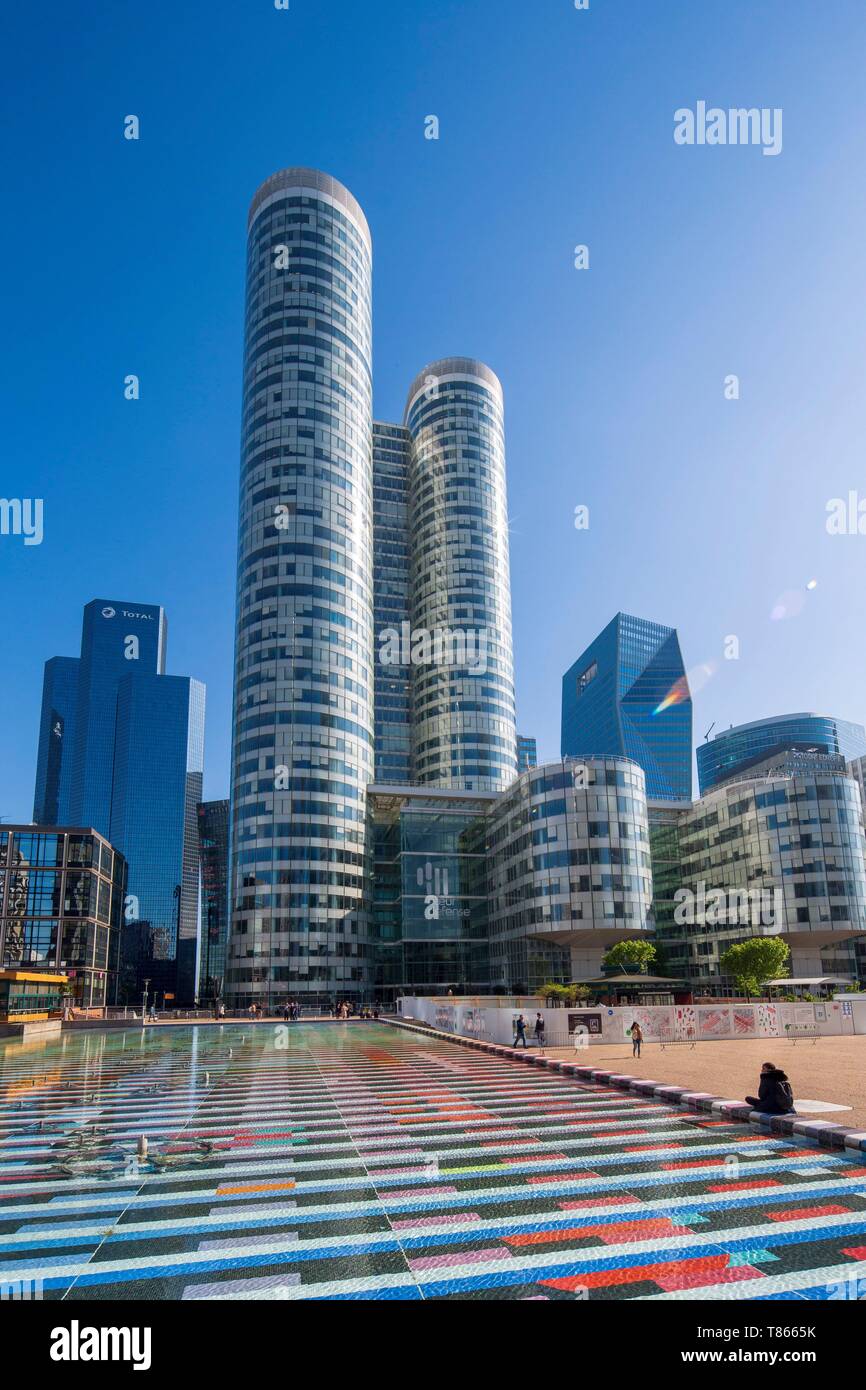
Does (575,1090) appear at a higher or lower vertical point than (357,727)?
lower

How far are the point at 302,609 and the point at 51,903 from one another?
46210mm

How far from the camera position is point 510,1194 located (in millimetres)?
11836

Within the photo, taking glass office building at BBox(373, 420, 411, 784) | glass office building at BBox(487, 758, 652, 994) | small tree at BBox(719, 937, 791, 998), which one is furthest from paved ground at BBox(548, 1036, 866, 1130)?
glass office building at BBox(373, 420, 411, 784)

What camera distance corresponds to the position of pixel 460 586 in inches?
5719

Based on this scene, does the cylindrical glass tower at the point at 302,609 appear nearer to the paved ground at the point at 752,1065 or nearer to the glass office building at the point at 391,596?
the glass office building at the point at 391,596

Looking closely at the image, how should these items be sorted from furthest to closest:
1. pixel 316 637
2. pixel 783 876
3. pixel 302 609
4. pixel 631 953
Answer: pixel 302 609, pixel 316 637, pixel 783 876, pixel 631 953

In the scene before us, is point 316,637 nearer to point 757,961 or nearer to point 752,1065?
point 757,961

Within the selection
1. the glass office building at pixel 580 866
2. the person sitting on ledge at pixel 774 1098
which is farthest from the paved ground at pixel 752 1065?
the glass office building at pixel 580 866

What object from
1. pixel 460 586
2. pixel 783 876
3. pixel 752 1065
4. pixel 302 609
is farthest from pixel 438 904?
pixel 752 1065

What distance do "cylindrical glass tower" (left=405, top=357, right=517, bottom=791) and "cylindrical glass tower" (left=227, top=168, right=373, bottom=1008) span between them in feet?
98.6

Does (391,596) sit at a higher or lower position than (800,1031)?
higher

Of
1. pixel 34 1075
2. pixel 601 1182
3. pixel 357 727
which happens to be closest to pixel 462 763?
pixel 357 727
